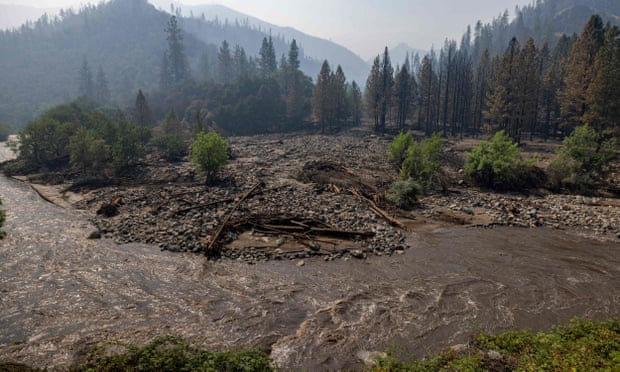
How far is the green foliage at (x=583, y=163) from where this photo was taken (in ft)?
77.6

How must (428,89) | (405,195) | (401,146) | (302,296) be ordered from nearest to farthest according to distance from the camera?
(302,296), (405,195), (401,146), (428,89)

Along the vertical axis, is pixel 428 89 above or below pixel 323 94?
above

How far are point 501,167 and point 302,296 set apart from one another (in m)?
20.1

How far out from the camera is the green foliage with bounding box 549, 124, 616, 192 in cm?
2366

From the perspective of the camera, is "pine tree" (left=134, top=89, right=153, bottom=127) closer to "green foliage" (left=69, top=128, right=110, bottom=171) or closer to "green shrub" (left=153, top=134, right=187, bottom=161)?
"green shrub" (left=153, top=134, right=187, bottom=161)

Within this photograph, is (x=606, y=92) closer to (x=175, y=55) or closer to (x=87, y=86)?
(x=175, y=55)

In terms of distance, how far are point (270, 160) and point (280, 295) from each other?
91.3 feet

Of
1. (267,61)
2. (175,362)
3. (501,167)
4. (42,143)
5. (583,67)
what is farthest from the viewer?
(267,61)

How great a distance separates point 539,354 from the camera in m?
7.35

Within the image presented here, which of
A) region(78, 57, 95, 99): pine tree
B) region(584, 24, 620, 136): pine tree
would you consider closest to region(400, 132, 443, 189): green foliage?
region(584, 24, 620, 136): pine tree

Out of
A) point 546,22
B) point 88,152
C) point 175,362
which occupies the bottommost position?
point 175,362

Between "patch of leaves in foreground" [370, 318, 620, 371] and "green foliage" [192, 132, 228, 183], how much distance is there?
21.6 meters

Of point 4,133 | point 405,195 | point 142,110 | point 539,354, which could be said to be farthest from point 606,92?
point 4,133

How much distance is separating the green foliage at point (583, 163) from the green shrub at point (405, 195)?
11.7 meters
